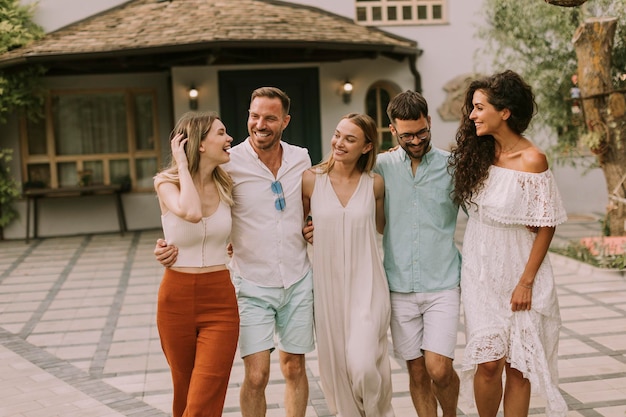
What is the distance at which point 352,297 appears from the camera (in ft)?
12.5

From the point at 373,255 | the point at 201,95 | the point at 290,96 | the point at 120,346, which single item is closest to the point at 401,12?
the point at 290,96

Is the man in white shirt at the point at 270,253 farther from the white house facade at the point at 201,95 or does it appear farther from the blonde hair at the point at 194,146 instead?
the white house facade at the point at 201,95

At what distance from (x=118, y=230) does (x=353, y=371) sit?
988cm

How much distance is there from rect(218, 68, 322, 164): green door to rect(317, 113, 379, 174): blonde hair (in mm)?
8827

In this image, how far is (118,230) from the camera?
1305cm

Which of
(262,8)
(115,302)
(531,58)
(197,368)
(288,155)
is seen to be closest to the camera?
(197,368)

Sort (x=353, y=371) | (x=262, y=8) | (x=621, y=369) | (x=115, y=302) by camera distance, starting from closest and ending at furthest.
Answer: (x=353, y=371)
(x=621, y=369)
(x=115, y=302)
(x=262, y=8)

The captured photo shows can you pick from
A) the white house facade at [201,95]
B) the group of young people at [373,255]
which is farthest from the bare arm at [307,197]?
the white house facade at [201,95]

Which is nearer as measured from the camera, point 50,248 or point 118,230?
point 50,248

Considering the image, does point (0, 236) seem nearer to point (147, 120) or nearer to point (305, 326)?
Answer: point (147, 120)

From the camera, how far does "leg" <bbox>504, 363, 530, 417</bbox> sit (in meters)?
3.78

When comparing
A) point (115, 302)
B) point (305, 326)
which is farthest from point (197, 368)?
point (115, 302)

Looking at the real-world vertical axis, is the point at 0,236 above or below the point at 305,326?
below

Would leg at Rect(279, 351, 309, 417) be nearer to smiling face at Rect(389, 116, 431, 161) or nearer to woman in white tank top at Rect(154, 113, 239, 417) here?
woman in white tank top at Rect(154, 113, 239, 417)
